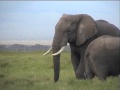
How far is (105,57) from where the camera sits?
7.00m

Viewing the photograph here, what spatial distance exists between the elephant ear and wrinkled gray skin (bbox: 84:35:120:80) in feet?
3.98

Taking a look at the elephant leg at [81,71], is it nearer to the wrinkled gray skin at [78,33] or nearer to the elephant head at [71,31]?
the wrinkled gray skin at [78,33]

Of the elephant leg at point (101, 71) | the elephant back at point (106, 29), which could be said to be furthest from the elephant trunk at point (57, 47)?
the elephant leg at point (101, 71)

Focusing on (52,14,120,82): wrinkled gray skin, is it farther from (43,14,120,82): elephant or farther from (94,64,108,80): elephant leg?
(94,64,108,80): elephant leg

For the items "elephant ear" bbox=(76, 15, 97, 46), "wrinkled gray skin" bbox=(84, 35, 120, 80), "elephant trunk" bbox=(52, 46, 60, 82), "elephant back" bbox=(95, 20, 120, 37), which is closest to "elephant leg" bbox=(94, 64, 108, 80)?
"wrinkled gray skin" bbox=(84, 35, 120, 80)

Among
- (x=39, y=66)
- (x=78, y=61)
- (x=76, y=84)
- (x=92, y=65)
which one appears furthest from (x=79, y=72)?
(x=39, y=66)

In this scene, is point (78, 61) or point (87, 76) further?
point (78, 61)

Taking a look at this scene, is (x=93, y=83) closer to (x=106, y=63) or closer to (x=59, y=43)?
(x=106, y=63)

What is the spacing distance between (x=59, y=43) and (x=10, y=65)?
659cm

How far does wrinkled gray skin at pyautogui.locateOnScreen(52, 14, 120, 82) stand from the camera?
8359mm

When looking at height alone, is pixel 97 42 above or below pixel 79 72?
above

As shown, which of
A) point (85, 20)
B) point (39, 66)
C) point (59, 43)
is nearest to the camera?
point (59, 43)

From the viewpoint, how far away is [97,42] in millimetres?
7250

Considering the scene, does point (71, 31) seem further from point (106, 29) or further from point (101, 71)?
point (101, 71)
